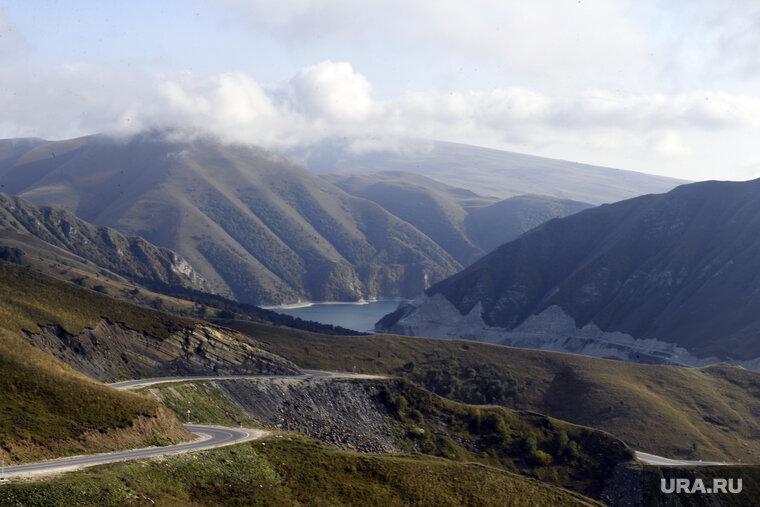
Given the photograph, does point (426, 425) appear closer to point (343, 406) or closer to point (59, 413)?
point (343, 406)

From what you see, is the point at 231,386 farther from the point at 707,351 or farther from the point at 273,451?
the point at 707,351

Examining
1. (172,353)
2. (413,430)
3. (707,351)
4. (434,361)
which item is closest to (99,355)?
(172,353)

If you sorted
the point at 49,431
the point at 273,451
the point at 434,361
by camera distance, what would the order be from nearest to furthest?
the point at 49,431 < the point at 273,451 < the point at 434,361

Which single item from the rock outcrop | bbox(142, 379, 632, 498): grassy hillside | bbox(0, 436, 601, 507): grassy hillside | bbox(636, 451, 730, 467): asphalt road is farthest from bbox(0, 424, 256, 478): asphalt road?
bbox(636, 451, 730, 467): asphalt road

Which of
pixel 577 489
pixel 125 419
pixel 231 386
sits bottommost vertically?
pixel 577 489

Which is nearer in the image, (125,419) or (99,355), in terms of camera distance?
(125,419)
